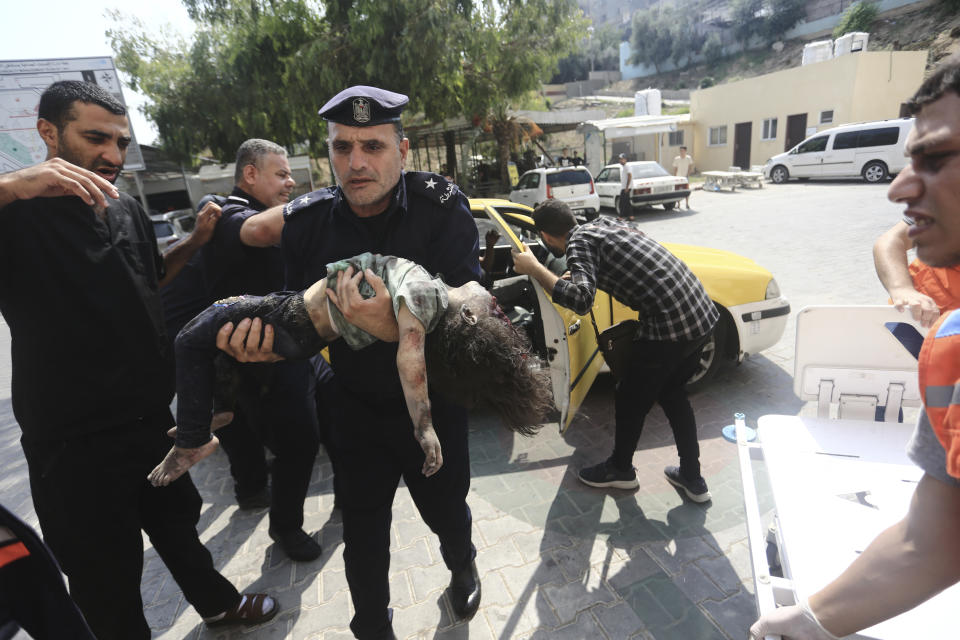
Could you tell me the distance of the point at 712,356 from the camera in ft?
12.8

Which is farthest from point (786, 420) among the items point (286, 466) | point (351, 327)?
point (286, 466)

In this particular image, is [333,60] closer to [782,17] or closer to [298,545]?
[298,545]

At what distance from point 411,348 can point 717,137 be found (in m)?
28.9

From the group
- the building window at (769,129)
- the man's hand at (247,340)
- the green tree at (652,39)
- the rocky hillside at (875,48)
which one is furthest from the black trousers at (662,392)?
the green tree at (652,39)

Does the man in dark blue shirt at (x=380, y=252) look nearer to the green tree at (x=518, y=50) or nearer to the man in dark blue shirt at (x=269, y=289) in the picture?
the man in dark blue shirt at (x=269, y=289)

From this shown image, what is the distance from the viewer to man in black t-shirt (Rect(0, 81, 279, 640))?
5.39ft

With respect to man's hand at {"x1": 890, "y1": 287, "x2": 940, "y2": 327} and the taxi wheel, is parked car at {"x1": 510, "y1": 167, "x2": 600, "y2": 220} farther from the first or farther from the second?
man's hand at {"x1": 890, "y1": 287, "x2": 940, "y2": 327}

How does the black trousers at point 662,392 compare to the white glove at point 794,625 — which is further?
the black trousers at point 662,392

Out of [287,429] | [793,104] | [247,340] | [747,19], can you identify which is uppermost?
[747,19]

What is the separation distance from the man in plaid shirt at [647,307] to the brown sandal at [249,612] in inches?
77.9

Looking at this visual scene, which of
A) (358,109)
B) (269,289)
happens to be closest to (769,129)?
(269,289)

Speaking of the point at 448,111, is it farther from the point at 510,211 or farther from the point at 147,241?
the point at 147,241

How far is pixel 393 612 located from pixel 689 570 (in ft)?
4.63

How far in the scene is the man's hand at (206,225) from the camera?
229 cm
